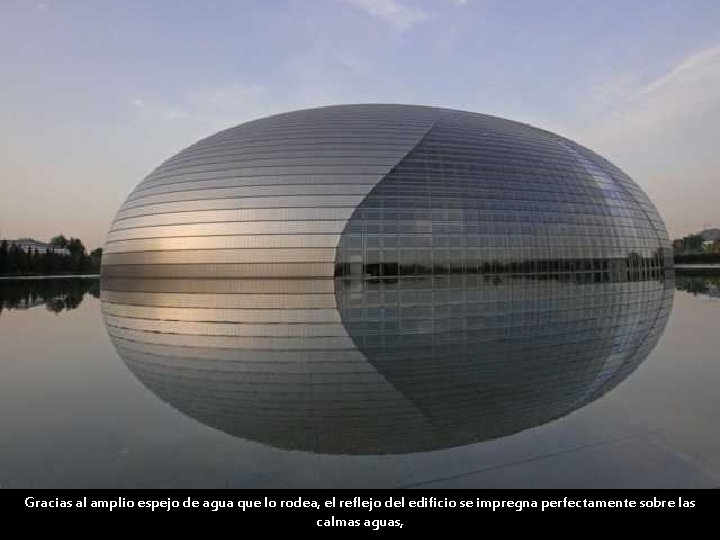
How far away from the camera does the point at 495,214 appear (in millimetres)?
33281

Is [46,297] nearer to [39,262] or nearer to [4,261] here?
[4,261]

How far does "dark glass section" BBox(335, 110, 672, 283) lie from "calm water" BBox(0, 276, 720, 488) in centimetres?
1757

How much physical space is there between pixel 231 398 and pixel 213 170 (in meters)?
28.7

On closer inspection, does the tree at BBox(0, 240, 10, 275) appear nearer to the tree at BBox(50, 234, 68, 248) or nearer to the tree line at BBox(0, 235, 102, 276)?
the tree line at BBox(0, 235, 102, 276)

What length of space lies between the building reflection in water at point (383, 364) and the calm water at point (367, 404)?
4cm

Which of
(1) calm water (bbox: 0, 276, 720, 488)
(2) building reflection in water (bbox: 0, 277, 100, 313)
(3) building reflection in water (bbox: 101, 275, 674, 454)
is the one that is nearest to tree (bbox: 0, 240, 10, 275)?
(2) building reflection in water (bbox: 0, 277, 100, 313)

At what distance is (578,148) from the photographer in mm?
41000

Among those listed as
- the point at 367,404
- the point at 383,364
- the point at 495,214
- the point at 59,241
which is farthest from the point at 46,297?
the point at 59,241

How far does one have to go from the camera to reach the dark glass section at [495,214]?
31297 mm

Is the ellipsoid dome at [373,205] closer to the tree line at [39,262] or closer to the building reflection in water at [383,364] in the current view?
the building reflection in water at [383,364]

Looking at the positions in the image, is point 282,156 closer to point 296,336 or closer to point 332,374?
point 296,336

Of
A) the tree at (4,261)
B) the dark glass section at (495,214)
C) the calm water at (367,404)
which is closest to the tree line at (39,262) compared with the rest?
the tree at (4,261)

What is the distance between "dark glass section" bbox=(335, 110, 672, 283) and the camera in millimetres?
31297
